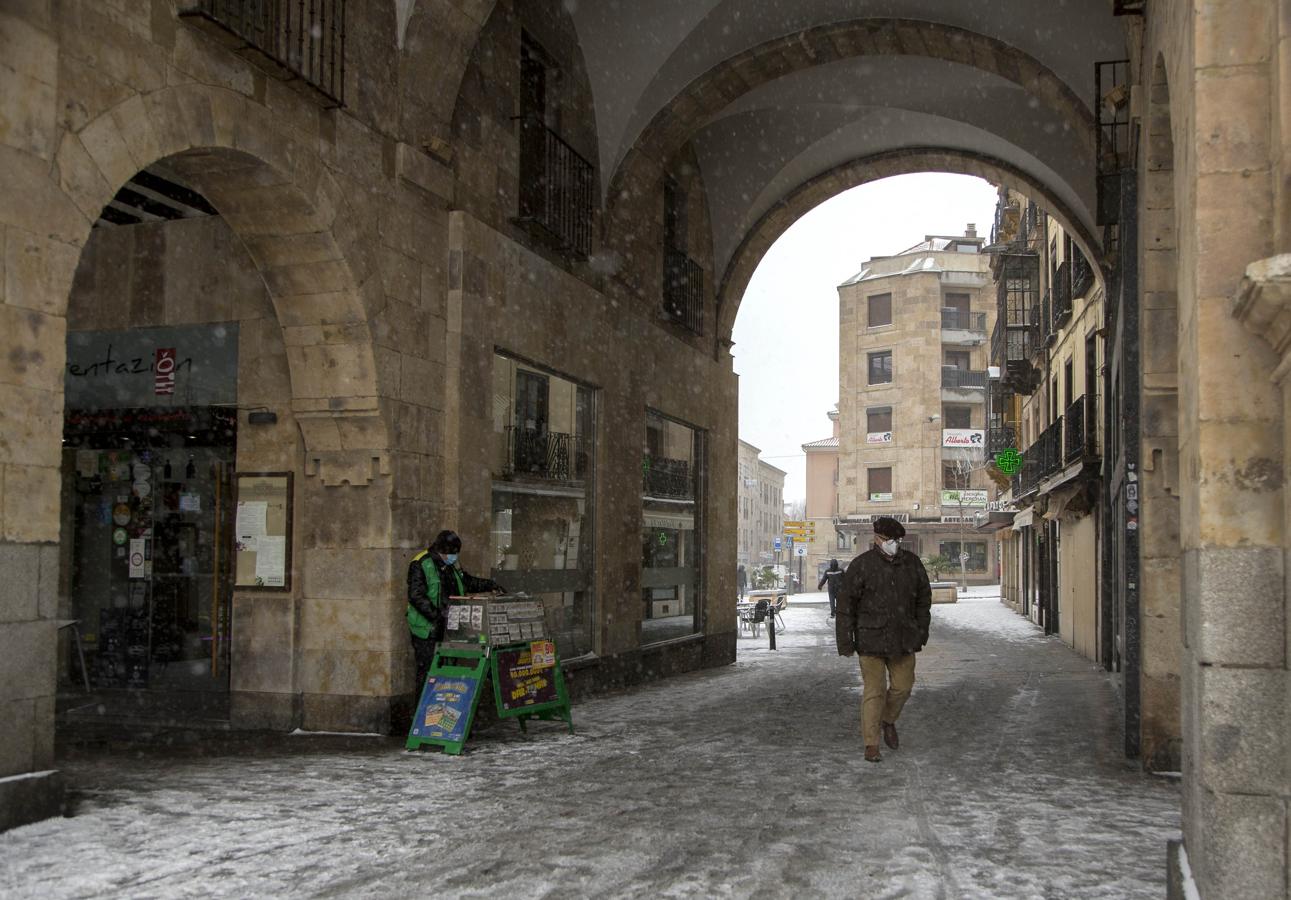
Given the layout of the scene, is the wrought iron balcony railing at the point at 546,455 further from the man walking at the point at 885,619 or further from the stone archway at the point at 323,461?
the man walking at the point at 885,619

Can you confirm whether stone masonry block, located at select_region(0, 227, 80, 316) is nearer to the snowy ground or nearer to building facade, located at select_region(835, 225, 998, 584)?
the snowy ground

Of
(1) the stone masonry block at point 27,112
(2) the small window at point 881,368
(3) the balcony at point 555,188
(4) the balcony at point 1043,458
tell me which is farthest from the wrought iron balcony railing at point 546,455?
(2) the small window at point 881,368

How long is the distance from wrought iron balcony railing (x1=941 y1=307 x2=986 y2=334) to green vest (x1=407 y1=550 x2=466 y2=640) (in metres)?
51.7

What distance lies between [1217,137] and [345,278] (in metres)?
6.42

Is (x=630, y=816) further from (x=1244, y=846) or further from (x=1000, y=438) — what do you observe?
(x=1000, y=438)

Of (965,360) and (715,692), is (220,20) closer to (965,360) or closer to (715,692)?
(715,692)

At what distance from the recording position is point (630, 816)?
674cm

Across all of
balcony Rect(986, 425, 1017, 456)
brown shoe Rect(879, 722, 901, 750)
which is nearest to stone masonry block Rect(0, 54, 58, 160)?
brown shoe Rect(879, 722, 901, 750)

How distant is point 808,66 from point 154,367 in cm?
901

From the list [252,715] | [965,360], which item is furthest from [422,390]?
[965,360]

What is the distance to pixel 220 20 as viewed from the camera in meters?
7.46

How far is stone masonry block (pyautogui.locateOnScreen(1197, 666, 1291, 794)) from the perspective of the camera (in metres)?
4.30

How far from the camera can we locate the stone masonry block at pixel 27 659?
6.03m

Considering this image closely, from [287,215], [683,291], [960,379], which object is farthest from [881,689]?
[960,379]
